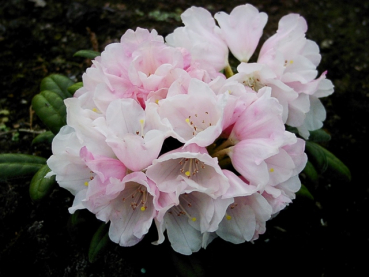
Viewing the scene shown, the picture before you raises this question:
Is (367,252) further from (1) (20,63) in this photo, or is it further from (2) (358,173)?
(1) (20,63)

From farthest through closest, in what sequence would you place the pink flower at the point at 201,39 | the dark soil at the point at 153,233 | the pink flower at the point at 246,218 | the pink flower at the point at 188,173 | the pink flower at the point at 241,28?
the dark soil at the point at 153,233
the pink flower at the point at 241,28
the pink flower at the point at 201,39
the pink flower at the point at 246,218
the pink flower at the point at 188,173

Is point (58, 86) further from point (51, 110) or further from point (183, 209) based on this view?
point (183, 209)

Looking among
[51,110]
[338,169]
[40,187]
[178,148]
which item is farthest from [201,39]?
[338,169]

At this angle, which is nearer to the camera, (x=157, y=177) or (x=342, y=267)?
(x=157, y=177)

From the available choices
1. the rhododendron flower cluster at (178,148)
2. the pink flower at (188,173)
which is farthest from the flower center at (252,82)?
the pink flower at (188,173)

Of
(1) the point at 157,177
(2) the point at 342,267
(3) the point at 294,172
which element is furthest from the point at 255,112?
(2) the point at 342,267

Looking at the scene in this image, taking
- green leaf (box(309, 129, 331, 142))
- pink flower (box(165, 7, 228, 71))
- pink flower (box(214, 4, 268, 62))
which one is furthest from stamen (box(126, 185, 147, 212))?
green leaf (box(309, 129, 331, 142))

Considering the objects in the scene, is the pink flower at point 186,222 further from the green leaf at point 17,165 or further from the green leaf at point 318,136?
the green leaf at point 318,136
